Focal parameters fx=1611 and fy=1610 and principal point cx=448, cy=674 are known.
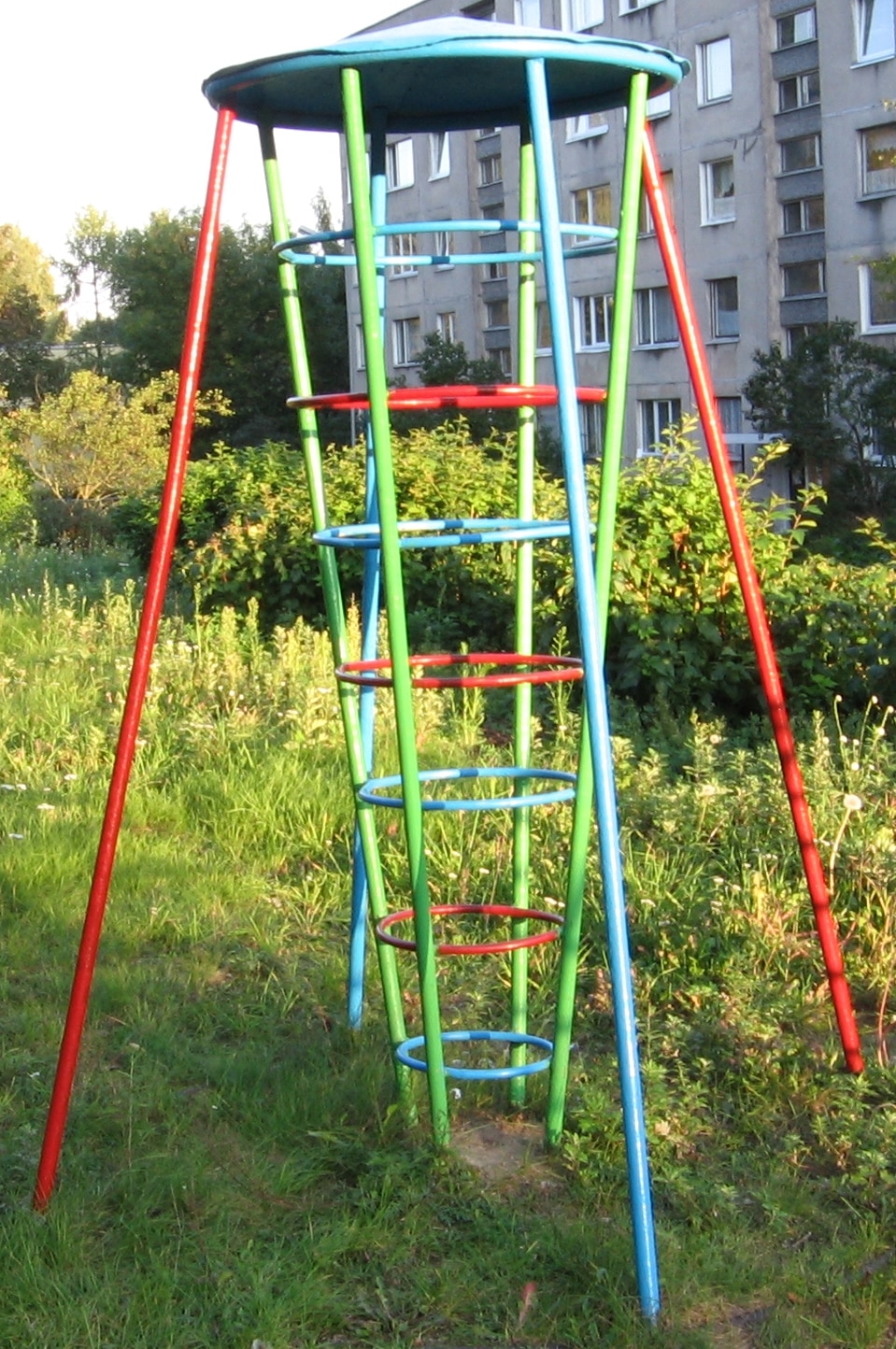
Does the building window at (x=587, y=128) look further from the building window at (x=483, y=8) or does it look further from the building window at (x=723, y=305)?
the building window at (x=723, y=305)

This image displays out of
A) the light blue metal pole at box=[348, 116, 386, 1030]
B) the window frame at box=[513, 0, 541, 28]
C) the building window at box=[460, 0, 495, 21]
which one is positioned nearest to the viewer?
the light blue metal pole at box=[348, 116, 386, 1030]

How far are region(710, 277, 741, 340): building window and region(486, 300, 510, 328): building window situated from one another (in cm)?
777

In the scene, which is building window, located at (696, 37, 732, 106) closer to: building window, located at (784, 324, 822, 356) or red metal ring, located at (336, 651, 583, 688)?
building window, located at (784, 324, 822, 356)

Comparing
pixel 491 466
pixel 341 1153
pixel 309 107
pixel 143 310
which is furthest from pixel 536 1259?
pixel 143 310

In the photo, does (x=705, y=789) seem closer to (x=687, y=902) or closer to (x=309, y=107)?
(x=687, y=902)

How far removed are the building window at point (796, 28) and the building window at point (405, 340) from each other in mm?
14712

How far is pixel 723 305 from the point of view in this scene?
35688 mm

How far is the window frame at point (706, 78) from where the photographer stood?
3466 centimetres

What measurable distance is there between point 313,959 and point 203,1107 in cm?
90

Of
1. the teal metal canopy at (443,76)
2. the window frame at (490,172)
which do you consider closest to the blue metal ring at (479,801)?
the teal metal canopy at (443,76)

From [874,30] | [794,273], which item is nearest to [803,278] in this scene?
Result: [794,273]

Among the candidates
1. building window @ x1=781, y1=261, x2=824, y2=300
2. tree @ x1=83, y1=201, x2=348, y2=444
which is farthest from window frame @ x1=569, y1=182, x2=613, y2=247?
tree @ x1=83, y1=201, x2=348, y2=444

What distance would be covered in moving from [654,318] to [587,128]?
5.01m

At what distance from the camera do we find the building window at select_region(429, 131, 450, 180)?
42356 mm
